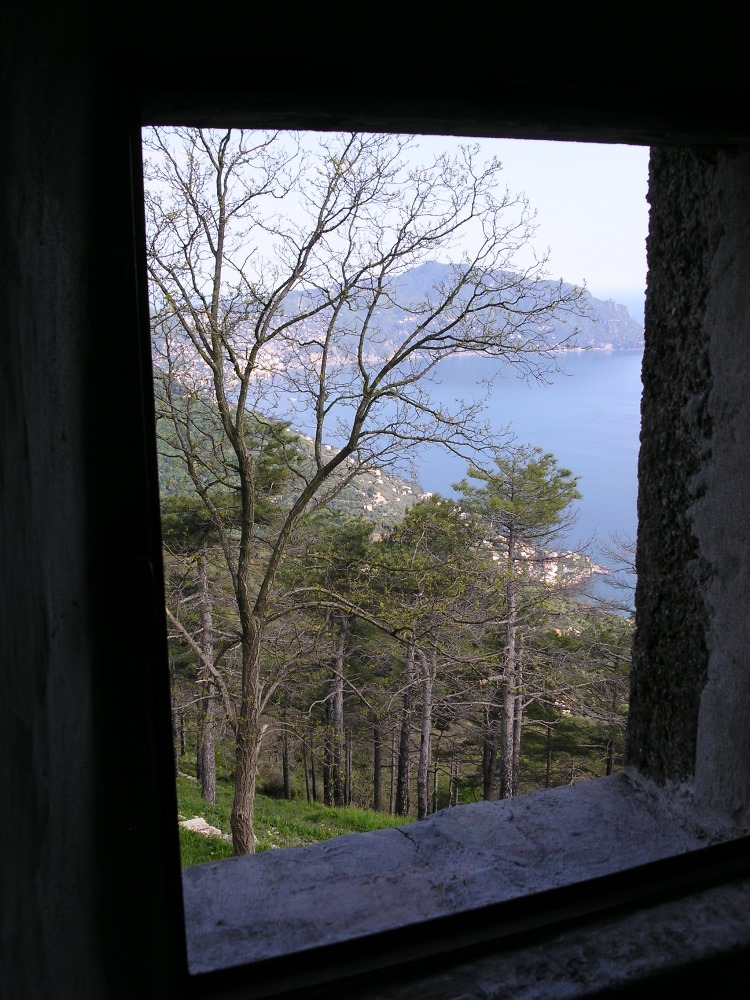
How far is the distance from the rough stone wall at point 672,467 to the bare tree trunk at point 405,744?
510 cm

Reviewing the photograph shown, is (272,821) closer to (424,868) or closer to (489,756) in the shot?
(489,756)

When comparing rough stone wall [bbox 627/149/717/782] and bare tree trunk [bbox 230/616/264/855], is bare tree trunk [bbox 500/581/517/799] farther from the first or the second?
rough stone wall [bbox 627/149/717/782]

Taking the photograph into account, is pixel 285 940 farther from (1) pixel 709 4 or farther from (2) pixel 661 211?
(2) pixel 661 211

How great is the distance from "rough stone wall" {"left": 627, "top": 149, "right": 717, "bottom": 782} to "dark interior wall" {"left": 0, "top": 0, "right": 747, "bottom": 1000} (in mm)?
410

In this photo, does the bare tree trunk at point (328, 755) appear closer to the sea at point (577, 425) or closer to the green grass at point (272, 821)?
the green grass at point (272, 821)

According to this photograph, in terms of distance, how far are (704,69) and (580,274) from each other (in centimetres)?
583

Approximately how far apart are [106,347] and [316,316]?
564cm

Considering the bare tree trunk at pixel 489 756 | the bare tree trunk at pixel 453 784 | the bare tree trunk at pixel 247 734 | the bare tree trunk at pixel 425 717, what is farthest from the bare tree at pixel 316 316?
the bare tree trunk at pixel 453 784

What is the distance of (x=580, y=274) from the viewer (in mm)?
6406

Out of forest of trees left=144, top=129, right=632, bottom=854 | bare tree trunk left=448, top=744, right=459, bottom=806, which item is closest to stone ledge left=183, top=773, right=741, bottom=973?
forest of trees left=144, top=129, right=632, bottom=854

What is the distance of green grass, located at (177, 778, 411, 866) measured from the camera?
267 inches

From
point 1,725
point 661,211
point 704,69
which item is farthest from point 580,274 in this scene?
point 1,725

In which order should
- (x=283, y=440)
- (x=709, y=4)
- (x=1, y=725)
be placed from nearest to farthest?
1. (x=1, y=725)
2. (x=709, y=4)
3. (x=283, y=440)

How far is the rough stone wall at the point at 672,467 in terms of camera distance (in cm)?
137
